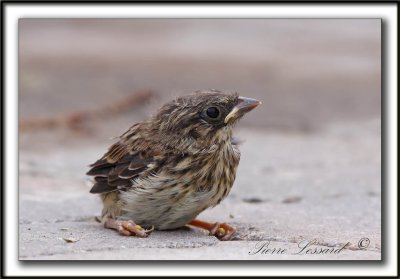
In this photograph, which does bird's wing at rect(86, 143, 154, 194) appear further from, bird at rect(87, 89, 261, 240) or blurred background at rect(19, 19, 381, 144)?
blurred background at rect(19, 19, 381, 144)

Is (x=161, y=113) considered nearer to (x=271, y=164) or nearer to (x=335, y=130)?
(x=271, y=164)

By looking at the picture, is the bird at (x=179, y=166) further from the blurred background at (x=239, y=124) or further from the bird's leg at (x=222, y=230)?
the blurred background at (x=239, y=124)

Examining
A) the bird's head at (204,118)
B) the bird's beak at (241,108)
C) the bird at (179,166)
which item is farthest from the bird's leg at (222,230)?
the bird's beak at (241,108)

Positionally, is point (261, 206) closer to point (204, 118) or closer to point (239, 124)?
point (204, 118)

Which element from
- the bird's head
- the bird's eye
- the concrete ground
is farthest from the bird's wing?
the bird's eye

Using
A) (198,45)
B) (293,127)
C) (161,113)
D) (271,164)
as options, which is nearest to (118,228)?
(161,113)

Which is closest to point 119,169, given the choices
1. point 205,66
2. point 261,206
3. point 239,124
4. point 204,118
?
point 204,118
